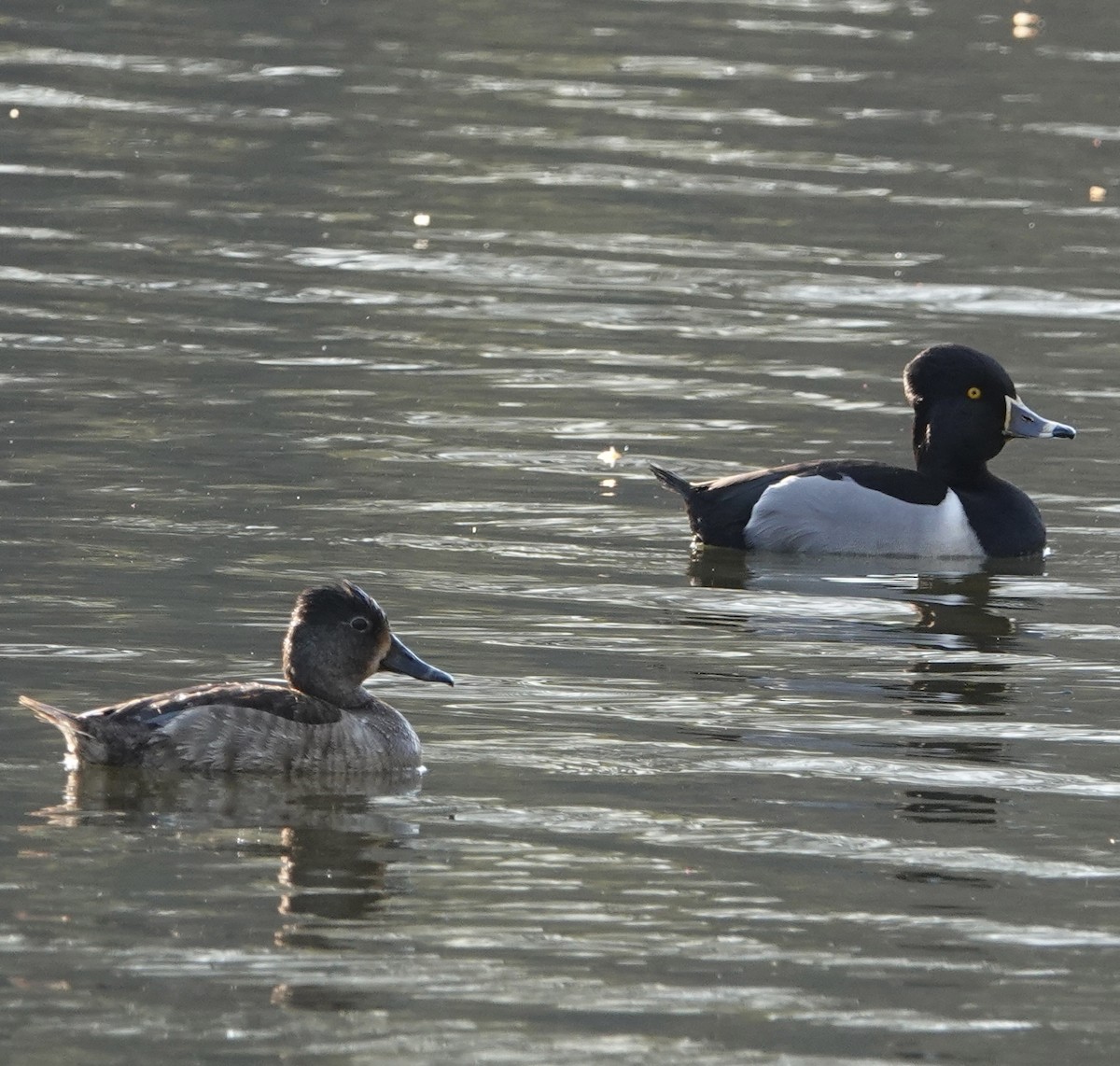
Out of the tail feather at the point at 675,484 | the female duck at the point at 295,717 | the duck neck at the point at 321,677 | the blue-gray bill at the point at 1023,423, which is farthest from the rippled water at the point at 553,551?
the blue-gray bill at the point at 1023,423

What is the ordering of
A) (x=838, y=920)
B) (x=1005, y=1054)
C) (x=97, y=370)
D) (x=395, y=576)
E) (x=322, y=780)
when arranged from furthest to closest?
(x=97, y=370), (x=395, y=576), (x=322, y=780), (x=838, y=920), (x=1005, y=1054)

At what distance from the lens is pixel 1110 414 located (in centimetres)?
1531

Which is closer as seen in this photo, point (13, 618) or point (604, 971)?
point (604, 971)

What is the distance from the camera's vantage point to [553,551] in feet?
39.4

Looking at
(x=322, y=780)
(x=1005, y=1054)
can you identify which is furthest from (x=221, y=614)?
(x=1005, y=1054)

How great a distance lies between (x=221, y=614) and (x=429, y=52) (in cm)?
1742

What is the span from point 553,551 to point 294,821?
416 cm

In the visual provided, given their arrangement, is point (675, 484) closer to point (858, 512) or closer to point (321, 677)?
point (858, 512)

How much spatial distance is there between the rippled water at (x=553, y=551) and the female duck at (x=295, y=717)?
138mm

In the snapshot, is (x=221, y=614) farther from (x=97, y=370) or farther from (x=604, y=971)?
(x=97, y=370)

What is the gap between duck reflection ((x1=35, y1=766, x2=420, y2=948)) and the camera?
7.26m

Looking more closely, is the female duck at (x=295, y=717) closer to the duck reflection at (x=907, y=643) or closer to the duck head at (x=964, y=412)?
the duck reflection at (x=907, y=643)

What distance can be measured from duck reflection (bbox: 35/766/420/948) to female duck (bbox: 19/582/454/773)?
0.06 m

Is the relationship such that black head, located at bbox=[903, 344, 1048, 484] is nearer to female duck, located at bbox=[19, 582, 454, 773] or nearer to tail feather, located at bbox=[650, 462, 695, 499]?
tail feather, located at bbox=[650, 462, 695, 499]
